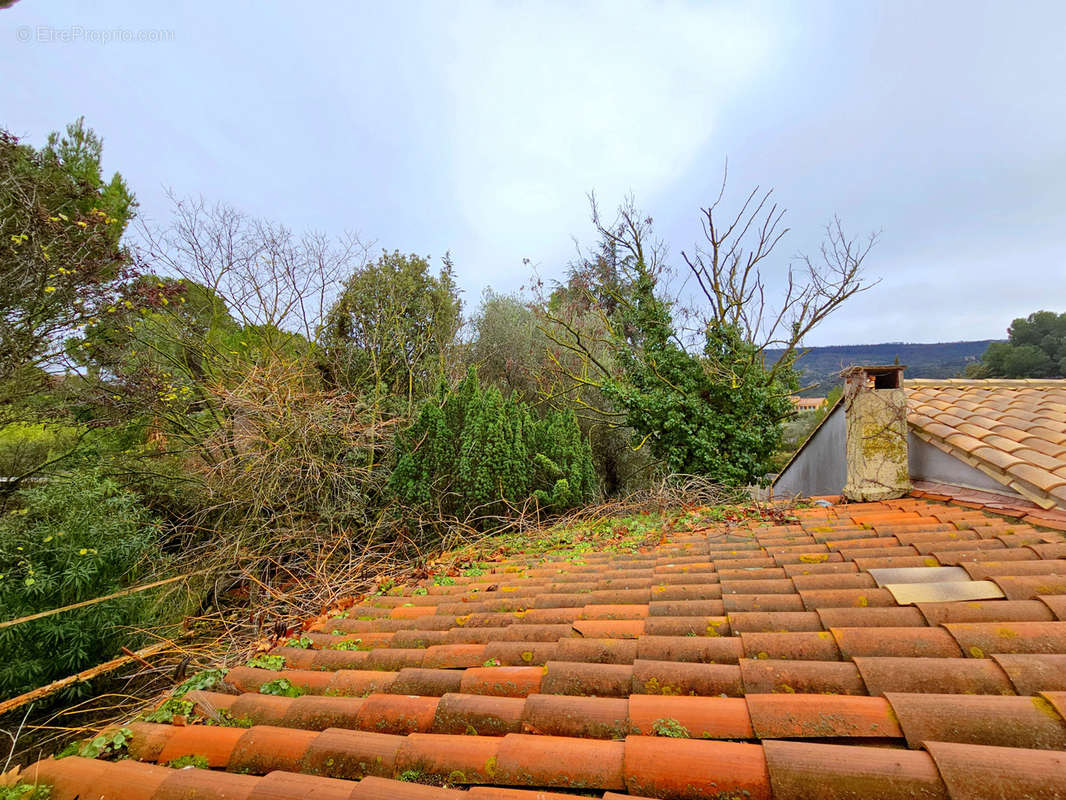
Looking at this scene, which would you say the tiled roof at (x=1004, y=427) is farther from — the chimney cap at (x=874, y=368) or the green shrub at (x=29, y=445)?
the green shrub at (x=29, y=445)

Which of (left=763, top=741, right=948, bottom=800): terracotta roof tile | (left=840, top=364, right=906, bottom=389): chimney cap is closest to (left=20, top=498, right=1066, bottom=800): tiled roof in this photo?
(left=763, top=741, right=948, bottom=800): terracotta roof tile

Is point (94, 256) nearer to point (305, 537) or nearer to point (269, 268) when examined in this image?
point (269, 268)

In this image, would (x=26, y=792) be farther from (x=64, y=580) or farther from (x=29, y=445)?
(x=29, y=445)

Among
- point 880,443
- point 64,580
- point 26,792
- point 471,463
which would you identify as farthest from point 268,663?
point 880,443

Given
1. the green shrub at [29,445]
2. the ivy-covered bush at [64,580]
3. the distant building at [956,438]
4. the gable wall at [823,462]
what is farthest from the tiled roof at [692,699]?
the green shrub at [29,445]

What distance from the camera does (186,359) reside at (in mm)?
9367

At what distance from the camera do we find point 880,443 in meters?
5.00

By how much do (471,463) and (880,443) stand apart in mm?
5683

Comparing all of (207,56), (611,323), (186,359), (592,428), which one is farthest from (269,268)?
(592,428)

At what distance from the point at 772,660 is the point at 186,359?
447 inches

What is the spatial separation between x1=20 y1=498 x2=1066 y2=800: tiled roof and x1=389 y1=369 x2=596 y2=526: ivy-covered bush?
493 cm

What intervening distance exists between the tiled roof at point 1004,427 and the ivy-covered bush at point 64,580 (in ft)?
27.9

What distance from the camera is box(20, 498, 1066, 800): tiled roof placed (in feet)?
3.64

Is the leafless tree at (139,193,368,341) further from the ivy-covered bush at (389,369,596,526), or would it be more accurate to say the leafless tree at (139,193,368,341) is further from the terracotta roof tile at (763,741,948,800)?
the terracotta roof tile at (763,741,948,800)
